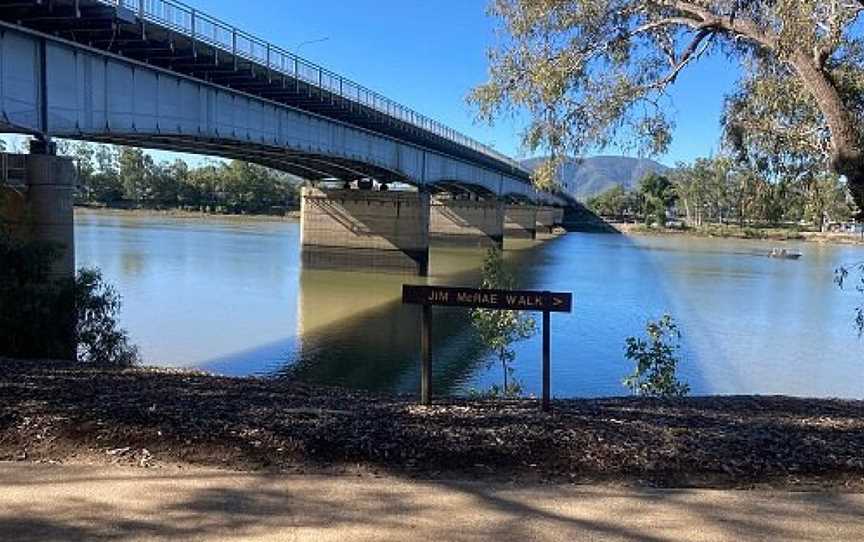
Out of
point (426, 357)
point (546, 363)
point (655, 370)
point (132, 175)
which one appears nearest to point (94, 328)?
point (655, 370)

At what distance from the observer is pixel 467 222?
8712 cm

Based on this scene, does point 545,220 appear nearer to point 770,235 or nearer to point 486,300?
point 770,235

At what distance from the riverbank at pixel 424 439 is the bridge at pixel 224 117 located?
598 centimetres

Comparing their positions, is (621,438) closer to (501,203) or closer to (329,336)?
(329,336)

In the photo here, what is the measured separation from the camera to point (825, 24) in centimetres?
832

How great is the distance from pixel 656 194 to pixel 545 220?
41348 mm

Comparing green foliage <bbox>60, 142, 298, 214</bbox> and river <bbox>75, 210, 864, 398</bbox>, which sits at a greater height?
green foliage <bbox>60, 142, 298, 214</bbox>

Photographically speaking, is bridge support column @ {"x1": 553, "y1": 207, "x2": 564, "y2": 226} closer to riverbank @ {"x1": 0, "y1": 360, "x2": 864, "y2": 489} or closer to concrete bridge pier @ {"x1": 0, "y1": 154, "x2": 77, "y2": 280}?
concrete bridge pier @ {"x1": 0, "y1": 154, "x2": 77, "y2": 280}

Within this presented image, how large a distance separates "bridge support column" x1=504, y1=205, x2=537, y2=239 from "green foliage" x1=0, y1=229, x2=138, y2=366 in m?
102

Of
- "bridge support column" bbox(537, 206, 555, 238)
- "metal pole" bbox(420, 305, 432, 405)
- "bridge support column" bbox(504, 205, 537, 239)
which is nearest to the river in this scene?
"metal pole" bbox(420, 305, 432, 405)

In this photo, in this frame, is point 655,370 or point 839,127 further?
point 655,370

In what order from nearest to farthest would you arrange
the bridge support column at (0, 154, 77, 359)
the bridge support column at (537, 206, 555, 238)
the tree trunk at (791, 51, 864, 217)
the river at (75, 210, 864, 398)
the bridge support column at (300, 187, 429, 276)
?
1. the tree trunk at (791, 51, 864, 217)
2. the bridge support column at (0, 154, 77, 359)
3. the river at (75, 210, 864, 398)
4. the bridge support column at (300, 187, 429, 276)
5. the bridge support column at (537, 206, 555, 238)

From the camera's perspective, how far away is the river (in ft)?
69.5

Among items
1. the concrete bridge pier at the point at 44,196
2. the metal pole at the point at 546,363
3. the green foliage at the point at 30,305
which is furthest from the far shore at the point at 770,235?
the metal pole at the point at 546,363
